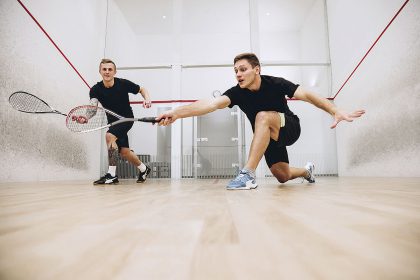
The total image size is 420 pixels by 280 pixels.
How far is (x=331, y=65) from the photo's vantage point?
181 inches

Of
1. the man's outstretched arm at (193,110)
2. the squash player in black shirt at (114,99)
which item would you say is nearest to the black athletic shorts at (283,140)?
the man's outstretched arm at (193,110)

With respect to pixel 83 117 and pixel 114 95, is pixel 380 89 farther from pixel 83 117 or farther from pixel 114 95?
pixel 83 117

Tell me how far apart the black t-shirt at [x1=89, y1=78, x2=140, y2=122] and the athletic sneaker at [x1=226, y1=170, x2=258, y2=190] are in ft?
5.16

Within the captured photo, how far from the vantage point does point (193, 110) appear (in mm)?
1509

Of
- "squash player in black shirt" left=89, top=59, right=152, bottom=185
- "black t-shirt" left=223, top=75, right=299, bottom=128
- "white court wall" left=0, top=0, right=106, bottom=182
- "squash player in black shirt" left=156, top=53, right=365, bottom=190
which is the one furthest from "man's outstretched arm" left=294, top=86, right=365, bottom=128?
"white court wall" left=0, top=0, right=106, bottom=182

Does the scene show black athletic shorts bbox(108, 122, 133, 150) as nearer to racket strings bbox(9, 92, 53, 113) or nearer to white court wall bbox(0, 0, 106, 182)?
racket strings bbox(9, 92, 53, 113)

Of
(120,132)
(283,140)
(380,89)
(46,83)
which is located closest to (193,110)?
(283,140)

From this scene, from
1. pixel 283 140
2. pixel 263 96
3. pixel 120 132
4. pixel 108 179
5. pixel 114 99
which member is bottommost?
pixel 108 179

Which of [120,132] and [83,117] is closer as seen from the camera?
[83,117]

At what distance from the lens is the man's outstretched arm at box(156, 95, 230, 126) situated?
55.5 inches

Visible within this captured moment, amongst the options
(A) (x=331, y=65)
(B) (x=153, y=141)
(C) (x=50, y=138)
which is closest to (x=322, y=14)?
(A) (x=331, y=65)

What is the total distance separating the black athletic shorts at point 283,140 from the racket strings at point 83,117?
1.26 m

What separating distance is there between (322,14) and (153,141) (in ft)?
12.1

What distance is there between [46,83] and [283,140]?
239cm
